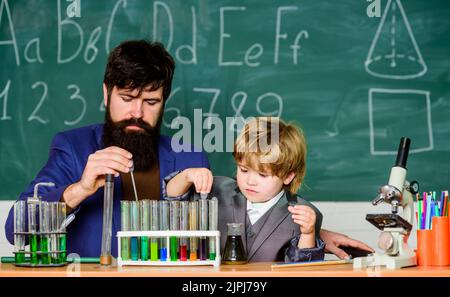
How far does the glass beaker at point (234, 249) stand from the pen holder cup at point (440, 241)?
541 mm

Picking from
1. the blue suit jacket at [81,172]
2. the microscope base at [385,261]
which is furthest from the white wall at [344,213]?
the microscope base at [385,261]

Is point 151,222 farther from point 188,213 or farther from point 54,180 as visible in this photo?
point 54,180

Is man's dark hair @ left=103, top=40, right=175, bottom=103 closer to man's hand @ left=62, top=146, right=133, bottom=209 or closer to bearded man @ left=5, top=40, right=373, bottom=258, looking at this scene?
bearded man @ left=5, top=40, right=373, bottom=258

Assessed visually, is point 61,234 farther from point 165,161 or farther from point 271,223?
point 165,161

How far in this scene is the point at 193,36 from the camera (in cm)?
385

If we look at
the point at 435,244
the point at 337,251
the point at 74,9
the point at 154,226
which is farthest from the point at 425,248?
the point at 74,9

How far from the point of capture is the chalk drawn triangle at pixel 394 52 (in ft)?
12.6

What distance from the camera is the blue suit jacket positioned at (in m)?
3.03

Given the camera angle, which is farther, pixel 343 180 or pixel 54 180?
pixel 343 180

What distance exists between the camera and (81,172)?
10.3 ft

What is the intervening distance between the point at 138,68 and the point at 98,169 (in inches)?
25.5

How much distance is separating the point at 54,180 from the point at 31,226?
75 centimetres

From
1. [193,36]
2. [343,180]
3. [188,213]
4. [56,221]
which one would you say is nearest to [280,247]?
[188,213]
